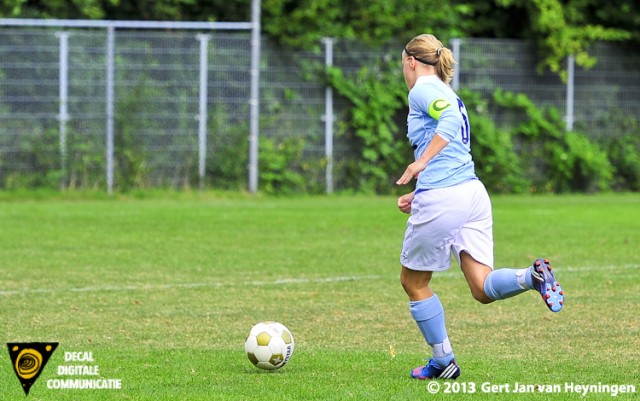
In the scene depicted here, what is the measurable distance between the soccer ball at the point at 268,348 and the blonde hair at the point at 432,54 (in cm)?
175

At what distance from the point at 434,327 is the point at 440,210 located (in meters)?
0.67

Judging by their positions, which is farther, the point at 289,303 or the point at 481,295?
the point at 289,303

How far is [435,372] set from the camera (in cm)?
673

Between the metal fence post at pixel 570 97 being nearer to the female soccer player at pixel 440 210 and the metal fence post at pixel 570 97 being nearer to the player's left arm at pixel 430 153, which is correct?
the female soccer player at pixel 440 210

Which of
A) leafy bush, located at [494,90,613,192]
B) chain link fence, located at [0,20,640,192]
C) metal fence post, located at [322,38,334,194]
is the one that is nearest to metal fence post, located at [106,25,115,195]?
chain link fence, located at [0,20,640,192]

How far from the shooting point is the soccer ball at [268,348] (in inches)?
273

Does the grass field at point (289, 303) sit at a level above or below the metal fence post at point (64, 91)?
below

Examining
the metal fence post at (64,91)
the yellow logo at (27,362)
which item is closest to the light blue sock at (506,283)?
the yellow logo at (27,362)

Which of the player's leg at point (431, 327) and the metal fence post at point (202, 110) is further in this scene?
the metal fence post at point (202, 110)

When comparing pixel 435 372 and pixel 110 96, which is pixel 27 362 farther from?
pixel 110 96

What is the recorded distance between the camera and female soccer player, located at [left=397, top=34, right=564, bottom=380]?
656cm

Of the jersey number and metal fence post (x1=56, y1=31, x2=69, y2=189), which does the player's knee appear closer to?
the jersey number

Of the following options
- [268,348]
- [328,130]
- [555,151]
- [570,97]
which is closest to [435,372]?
[268,348]

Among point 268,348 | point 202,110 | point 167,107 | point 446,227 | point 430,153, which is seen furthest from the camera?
point 202,110
